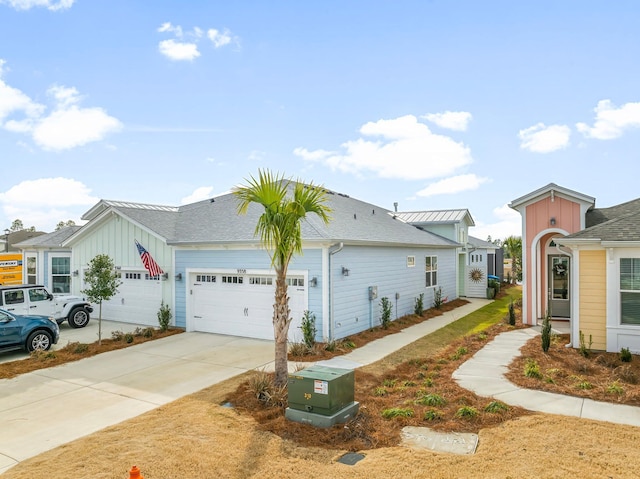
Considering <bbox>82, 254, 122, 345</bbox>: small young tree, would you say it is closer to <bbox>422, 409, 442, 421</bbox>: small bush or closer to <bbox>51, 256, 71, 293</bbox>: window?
<bbox>51, 256, 71, 293</bbox>: window

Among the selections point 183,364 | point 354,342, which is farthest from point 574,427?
point 183,364

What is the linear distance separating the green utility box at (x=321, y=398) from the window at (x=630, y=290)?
7.66m

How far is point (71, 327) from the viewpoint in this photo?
15641 millimetres

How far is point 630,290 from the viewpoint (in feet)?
33.0

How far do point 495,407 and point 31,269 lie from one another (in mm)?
22053

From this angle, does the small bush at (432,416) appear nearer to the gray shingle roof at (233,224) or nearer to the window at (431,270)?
the gray shingle roof at (233,224)

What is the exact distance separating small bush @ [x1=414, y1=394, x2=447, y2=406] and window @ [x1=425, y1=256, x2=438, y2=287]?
12.4 metres

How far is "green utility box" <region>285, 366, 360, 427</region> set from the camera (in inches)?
243

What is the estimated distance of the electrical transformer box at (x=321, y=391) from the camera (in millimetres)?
6168

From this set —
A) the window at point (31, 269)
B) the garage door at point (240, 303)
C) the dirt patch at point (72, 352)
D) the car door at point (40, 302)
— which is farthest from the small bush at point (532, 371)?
the window at point (31, 269)

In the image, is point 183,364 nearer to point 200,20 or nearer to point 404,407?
point 404,407

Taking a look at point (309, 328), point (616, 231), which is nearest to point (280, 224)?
point (309, 328)

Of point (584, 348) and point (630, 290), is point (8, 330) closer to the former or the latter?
point (584, 348)

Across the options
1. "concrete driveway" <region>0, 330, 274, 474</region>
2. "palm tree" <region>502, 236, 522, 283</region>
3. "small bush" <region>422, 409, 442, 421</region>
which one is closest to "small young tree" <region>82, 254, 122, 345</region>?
"concrete driveway" <region>0, 330, 274, 474</region>
